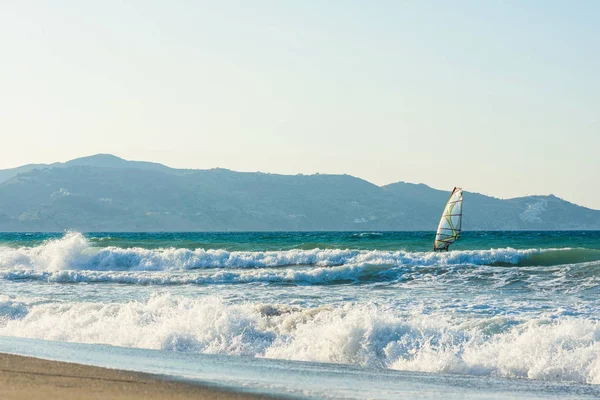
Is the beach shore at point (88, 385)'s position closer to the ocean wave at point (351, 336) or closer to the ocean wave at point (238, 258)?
the ocean wave at point (351, 336)

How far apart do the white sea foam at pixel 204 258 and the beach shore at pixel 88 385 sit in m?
21.1

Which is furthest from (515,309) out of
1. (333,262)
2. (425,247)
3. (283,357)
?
(425,247)

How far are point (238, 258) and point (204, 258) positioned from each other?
70.1 inches

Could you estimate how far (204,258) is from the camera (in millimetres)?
37406

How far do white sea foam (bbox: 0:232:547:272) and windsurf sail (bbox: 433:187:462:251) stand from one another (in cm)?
749

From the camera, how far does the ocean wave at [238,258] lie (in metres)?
32.2

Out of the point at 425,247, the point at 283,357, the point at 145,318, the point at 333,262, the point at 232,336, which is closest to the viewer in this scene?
the point at 283,357

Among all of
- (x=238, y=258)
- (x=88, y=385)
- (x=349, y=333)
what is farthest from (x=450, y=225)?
(x=88, y=385)

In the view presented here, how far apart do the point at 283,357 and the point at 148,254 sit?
26.9m

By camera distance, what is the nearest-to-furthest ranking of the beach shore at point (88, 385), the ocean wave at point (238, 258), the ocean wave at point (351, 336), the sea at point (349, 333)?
the beach shore at point (88, 385)
the sea at point (349, 333)
the ocean wave at point (351, 336)
the ocean wave at point (238, 258)

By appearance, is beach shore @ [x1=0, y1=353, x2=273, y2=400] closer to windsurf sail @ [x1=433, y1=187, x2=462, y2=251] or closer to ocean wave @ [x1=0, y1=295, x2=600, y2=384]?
ocean wave @ [x1=0, y1=295, x2=600, y2=384]

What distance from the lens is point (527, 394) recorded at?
9.34m

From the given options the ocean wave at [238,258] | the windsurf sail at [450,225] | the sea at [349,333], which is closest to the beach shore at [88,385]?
the sea at [349,333]

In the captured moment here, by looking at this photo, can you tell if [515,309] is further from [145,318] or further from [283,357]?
[145,318]
